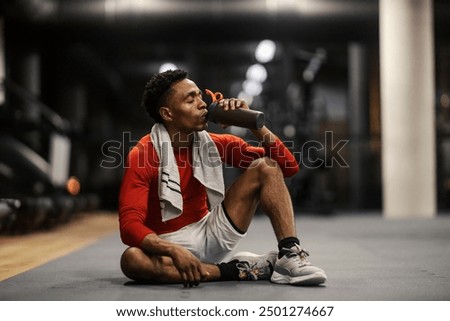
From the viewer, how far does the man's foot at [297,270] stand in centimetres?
199

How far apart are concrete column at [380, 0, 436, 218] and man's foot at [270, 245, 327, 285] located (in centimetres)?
477

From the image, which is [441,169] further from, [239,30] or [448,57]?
[239,30]

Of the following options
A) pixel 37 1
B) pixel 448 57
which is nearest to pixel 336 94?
pixel 448 57

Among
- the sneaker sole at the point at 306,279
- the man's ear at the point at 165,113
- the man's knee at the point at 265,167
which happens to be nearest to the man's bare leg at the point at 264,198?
the man's knee at the point at 265,167

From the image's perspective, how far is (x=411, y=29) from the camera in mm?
6492

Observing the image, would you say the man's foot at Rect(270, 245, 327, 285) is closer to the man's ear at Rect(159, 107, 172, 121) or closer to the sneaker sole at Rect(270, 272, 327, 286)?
the sneaker sole at Rect(270, 272, 327, 286)

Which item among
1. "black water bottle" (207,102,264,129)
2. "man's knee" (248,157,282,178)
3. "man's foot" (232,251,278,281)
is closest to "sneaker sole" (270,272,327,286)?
"man's foot" (232,251,278,281)

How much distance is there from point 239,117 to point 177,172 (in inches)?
12.2

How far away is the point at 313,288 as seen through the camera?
1990 mm

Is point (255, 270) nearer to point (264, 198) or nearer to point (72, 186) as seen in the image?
point (264, 198)

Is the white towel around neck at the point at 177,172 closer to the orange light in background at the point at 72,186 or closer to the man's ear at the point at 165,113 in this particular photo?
the man's ear at the point at 165,113

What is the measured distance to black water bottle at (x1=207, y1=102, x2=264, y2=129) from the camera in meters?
1.93

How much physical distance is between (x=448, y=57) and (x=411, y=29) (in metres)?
2.22

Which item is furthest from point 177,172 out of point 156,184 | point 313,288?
point 313,288
